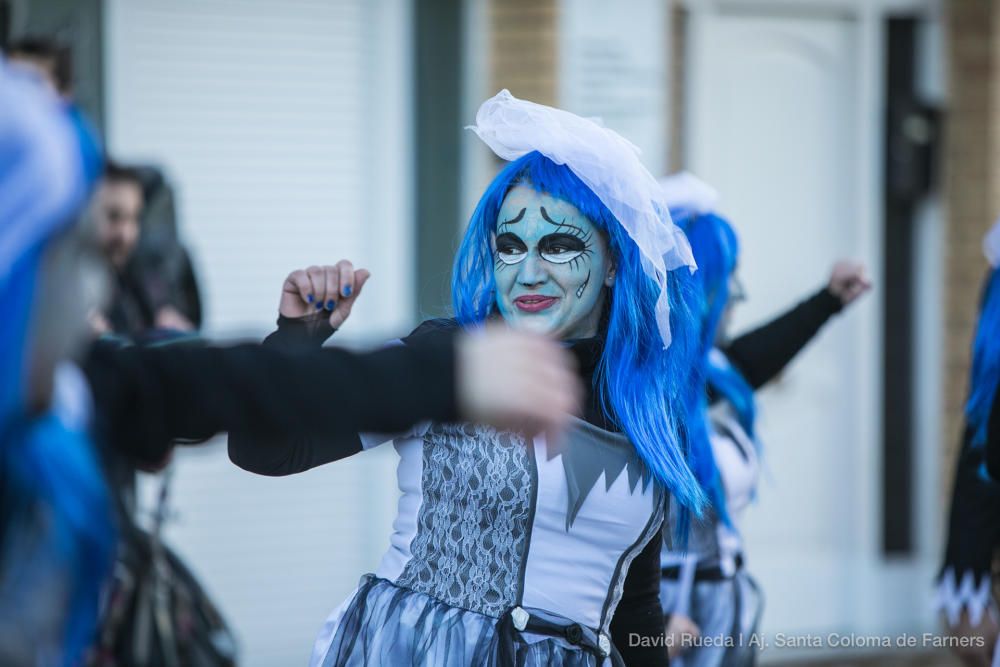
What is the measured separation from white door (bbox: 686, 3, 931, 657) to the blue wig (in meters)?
2.51

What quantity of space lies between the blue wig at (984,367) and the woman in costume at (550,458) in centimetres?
91

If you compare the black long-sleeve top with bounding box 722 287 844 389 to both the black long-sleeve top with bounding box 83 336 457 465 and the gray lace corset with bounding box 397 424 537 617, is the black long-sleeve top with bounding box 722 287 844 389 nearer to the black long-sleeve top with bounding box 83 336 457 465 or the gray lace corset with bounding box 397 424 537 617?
the gray lace corset with bounding box 397 424 537 617

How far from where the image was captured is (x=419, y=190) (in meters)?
5.30

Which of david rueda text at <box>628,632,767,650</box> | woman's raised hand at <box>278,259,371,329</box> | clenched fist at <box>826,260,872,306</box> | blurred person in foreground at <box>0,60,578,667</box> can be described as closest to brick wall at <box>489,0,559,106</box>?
clenched fist at <box>826,260,872,306</box>

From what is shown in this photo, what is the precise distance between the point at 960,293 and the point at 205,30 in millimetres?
3460

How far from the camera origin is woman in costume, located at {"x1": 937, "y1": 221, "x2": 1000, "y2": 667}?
10.0 feet

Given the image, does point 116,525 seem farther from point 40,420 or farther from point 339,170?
point 339,170

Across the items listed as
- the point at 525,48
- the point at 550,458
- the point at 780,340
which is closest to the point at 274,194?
the point at 525,48

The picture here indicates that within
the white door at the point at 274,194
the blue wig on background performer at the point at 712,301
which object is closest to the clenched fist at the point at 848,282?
the blue wig on background performer at the point at 712,301

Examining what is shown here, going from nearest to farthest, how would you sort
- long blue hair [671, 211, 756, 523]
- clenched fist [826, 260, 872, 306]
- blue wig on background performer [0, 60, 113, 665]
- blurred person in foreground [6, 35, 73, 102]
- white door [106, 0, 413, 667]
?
blue wig on background performer [0, 60, 113, 665] < long blue hair [671, 211, 756, 523] < clenched fist [826, 260, 872, 306] < blurred person in foreground [6, 35, 73, 102] < white door [106, 0, 413, 667]

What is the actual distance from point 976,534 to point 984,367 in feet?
A: 1.30

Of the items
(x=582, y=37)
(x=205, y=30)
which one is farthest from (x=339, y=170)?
(x=582, y=37)

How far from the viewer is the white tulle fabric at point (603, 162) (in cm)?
240

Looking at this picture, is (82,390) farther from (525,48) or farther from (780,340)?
(525,48)
